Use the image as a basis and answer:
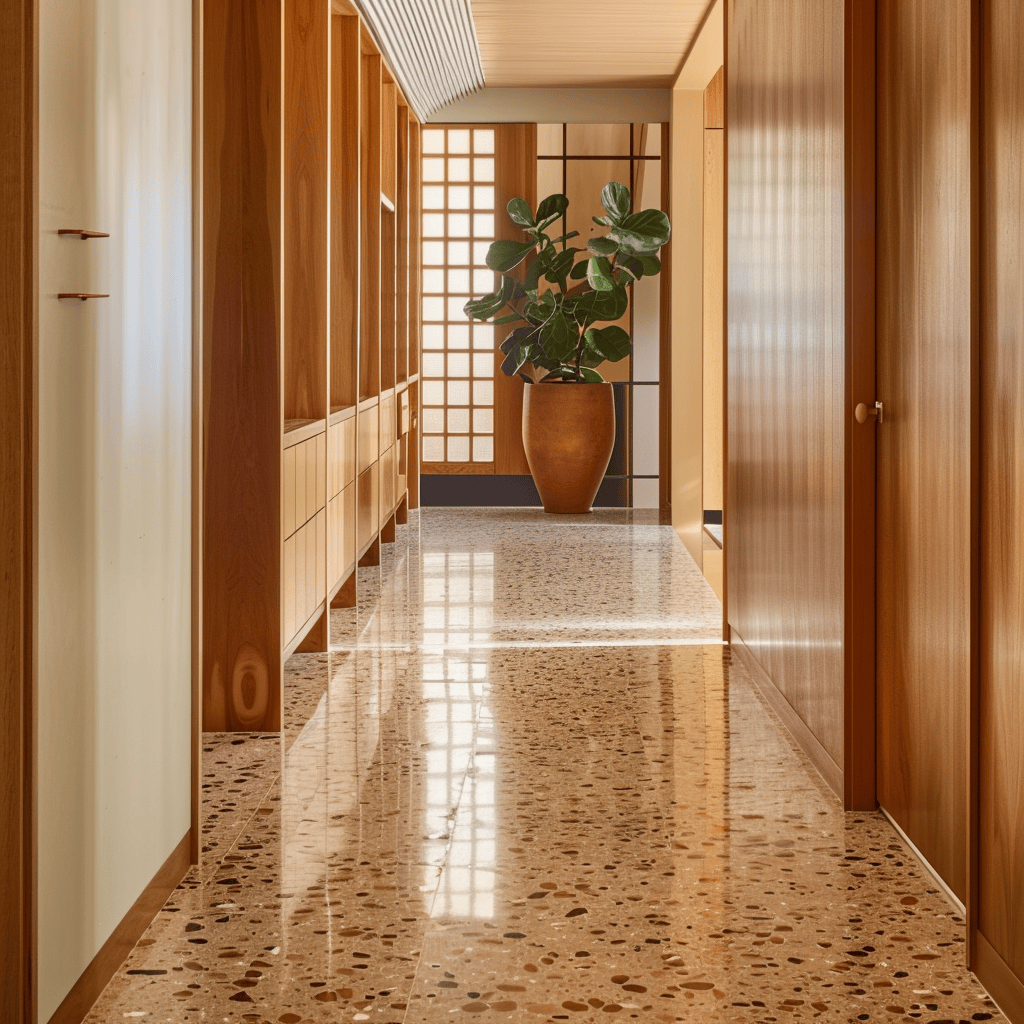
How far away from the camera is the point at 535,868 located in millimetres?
2795

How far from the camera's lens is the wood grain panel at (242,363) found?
3811 millimetres

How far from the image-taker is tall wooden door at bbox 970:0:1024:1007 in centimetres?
208

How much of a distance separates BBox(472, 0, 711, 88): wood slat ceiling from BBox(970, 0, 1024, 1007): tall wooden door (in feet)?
16.0

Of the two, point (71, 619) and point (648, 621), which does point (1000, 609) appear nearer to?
point (71, 619)

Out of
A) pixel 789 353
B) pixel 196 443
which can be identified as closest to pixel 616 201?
pixel 789 353

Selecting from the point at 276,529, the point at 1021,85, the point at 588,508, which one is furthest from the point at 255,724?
the point at 588,508

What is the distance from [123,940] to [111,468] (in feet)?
2.73

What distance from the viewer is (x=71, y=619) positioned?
6.61ft

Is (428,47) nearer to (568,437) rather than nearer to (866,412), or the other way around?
(568,437)

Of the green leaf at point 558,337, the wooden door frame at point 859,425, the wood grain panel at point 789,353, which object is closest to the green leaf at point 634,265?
the green leaf at point 558,337

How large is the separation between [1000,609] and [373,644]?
321 cm

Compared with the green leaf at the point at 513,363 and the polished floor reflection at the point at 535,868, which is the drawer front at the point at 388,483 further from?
the polished floor reflection at the point at 535,868

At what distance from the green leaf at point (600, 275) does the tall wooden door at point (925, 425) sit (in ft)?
17.8

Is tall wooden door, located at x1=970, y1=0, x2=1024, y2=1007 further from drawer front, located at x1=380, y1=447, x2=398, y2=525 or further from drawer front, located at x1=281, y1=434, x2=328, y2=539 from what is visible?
drawer front, located at x1=380, y1=447, x2=398, y2=525
